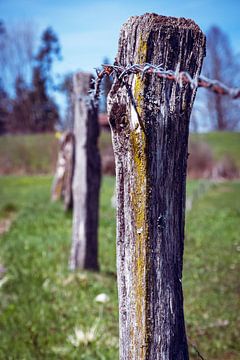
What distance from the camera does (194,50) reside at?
2.52 m

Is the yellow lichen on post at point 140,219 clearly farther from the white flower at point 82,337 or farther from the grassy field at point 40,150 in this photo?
the grassy field at point 40,150

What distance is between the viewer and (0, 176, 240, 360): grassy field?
4.79 meters

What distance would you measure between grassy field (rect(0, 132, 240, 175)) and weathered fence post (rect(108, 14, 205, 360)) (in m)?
25.7

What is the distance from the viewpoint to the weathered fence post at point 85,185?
7.21m

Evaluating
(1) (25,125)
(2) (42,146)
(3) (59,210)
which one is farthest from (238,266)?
(1) (25,125)

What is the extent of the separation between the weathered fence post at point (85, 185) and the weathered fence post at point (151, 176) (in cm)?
463

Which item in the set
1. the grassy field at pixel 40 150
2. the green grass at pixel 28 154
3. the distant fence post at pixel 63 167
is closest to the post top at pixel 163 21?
the distant fence post at pixel 63 167

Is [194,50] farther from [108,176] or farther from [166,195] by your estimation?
[108,176]

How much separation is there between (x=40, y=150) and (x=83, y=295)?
2758 cm

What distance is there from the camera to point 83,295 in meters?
6.20

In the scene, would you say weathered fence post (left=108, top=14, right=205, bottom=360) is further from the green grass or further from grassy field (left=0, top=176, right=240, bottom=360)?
the green grass

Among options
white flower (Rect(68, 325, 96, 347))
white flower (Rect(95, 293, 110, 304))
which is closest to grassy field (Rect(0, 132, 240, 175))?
white flower (Rect(95, 293, 110, 304))

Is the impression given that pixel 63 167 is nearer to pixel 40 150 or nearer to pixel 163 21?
pixel 163 21

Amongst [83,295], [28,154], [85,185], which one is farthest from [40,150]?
[83,295]
